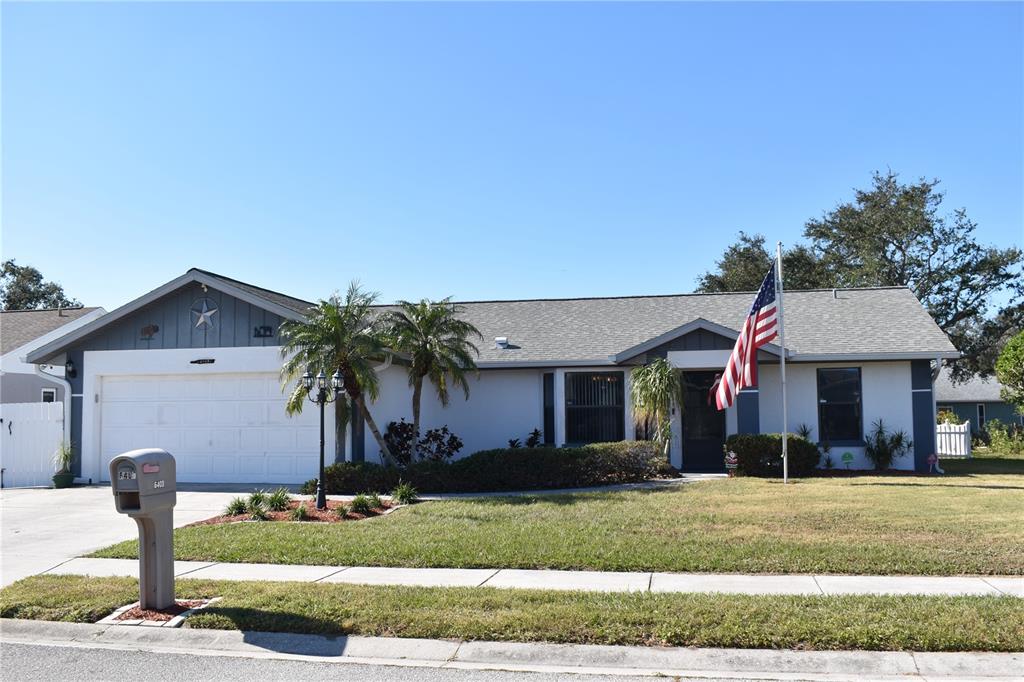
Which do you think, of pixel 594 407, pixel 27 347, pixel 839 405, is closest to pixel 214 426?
pixel 594 407

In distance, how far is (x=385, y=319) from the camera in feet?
57.7

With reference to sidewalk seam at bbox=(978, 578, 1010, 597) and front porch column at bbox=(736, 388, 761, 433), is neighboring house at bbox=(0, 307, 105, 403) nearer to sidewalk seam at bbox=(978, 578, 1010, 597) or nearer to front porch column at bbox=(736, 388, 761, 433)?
front porch column at bbox=(736, 388, 761, 433)

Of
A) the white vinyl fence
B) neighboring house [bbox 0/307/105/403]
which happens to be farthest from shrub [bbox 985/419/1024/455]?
neighboring house [bbox 0/307/105/403]

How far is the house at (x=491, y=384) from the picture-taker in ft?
59.5

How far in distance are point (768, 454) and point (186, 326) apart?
513 inches

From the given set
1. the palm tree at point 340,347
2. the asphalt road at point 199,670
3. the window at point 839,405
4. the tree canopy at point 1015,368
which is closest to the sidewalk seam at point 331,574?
the asphalt road at point 199,670

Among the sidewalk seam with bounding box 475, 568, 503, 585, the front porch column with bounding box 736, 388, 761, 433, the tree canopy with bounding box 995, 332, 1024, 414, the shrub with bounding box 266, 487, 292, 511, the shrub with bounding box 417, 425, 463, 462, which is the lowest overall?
the sidewalk seam with bounding box 475, 568, 503, 585

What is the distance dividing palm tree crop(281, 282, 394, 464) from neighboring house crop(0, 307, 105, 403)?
12.8 metres

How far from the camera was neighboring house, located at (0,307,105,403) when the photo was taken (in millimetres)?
25688

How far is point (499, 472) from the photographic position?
16.3 meters

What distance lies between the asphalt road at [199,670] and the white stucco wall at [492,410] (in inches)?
567

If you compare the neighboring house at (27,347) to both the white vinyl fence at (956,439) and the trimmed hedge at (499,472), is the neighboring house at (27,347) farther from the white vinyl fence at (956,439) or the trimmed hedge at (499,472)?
the white vinyl fence at (956,439)

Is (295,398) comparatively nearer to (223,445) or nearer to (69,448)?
(223,445)

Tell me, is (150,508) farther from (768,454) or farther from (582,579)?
(768,454)
